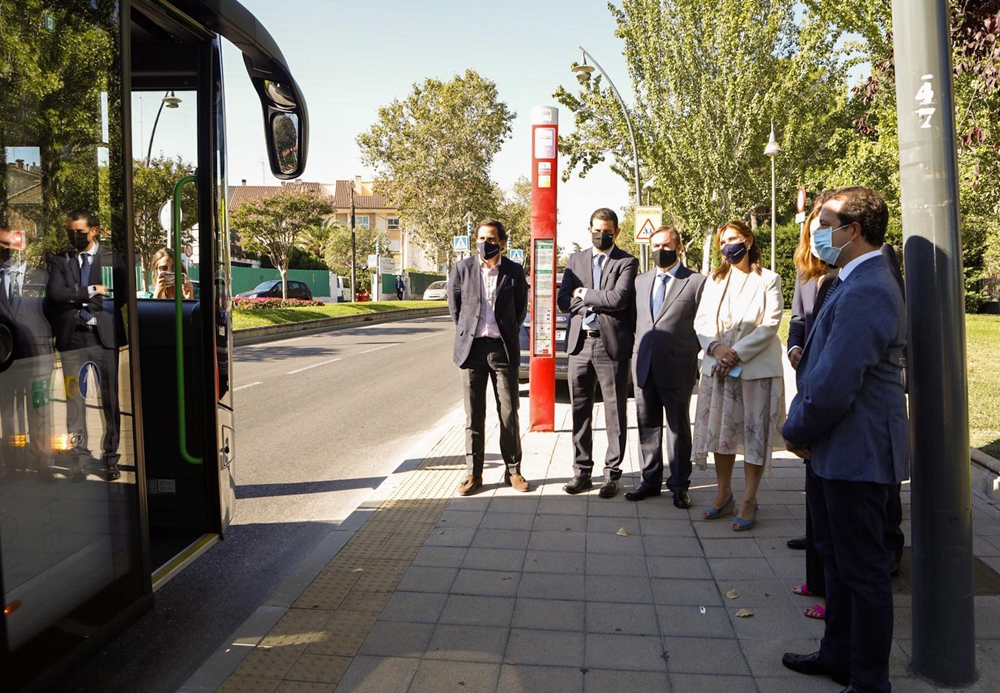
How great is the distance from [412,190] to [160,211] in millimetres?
43640

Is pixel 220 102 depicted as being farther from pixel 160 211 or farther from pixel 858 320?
pixel 858 320

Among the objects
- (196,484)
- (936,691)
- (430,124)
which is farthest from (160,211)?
(430,124)

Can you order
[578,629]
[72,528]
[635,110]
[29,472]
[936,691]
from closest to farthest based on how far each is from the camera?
[29,472]
[72,528]
[936,691]
[578,629]
[635,110]

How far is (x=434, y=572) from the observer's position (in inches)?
182

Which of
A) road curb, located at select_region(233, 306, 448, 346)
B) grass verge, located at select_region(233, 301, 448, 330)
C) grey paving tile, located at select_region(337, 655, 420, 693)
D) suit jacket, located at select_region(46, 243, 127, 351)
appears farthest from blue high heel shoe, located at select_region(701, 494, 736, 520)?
grass verge, located at select_region(233, 301, 448, 330)

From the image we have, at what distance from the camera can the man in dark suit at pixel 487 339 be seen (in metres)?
6.36

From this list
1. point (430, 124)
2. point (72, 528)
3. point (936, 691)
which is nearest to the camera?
point (72, 528)

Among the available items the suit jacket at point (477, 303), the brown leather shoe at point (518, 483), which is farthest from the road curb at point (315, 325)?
the brown leather shoe at point (518, 483)

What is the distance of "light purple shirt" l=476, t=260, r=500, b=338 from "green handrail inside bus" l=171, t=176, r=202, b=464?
2604mm

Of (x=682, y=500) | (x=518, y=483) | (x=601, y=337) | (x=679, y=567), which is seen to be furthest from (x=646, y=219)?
(x=679, y=567)

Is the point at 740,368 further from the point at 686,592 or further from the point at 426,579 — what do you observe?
the point at 426,579

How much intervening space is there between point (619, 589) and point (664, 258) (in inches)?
99.9

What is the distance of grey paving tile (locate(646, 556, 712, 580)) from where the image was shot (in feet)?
15.0

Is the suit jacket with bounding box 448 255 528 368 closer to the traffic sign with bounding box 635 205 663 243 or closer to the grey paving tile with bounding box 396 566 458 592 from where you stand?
the grey paving tile with bounding box 396 566 458 592
